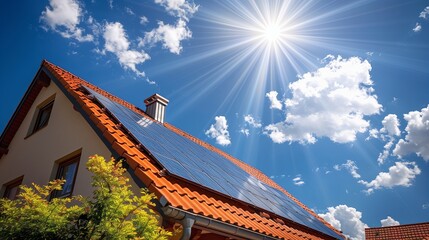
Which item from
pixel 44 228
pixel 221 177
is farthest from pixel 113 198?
pixel 221 177

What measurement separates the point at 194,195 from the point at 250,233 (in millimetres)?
1310

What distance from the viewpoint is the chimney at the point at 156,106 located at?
11.9 metres

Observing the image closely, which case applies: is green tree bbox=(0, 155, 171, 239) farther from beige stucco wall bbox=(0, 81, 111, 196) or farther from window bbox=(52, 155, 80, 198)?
window bbox=(52, 155, 80, 198)

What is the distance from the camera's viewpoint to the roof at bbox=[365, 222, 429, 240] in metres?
24.5

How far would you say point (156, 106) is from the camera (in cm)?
1192

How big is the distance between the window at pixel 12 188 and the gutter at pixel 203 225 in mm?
7337

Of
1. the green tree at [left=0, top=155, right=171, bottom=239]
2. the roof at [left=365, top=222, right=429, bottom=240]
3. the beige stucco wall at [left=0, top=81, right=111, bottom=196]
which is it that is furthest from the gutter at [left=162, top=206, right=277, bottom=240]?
the roof at [left=365, top=222, right=429, bottom=240]

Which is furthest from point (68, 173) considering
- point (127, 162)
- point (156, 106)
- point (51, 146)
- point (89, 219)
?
point (89, 219)

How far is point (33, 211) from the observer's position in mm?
3908

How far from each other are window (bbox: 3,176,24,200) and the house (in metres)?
0.05

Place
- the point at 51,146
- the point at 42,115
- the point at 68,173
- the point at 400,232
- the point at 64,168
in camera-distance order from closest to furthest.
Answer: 1. the point at 68,173
2. the point at 64,168
3. the point at 51,146
4. the point at 42,115
5. the point at 400,232

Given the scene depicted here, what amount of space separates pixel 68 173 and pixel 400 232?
2706 cm

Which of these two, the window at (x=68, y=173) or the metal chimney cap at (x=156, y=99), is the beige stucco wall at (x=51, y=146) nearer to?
the window at (x=68, y=173)

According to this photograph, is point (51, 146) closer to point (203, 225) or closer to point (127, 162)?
point (127, 162)
